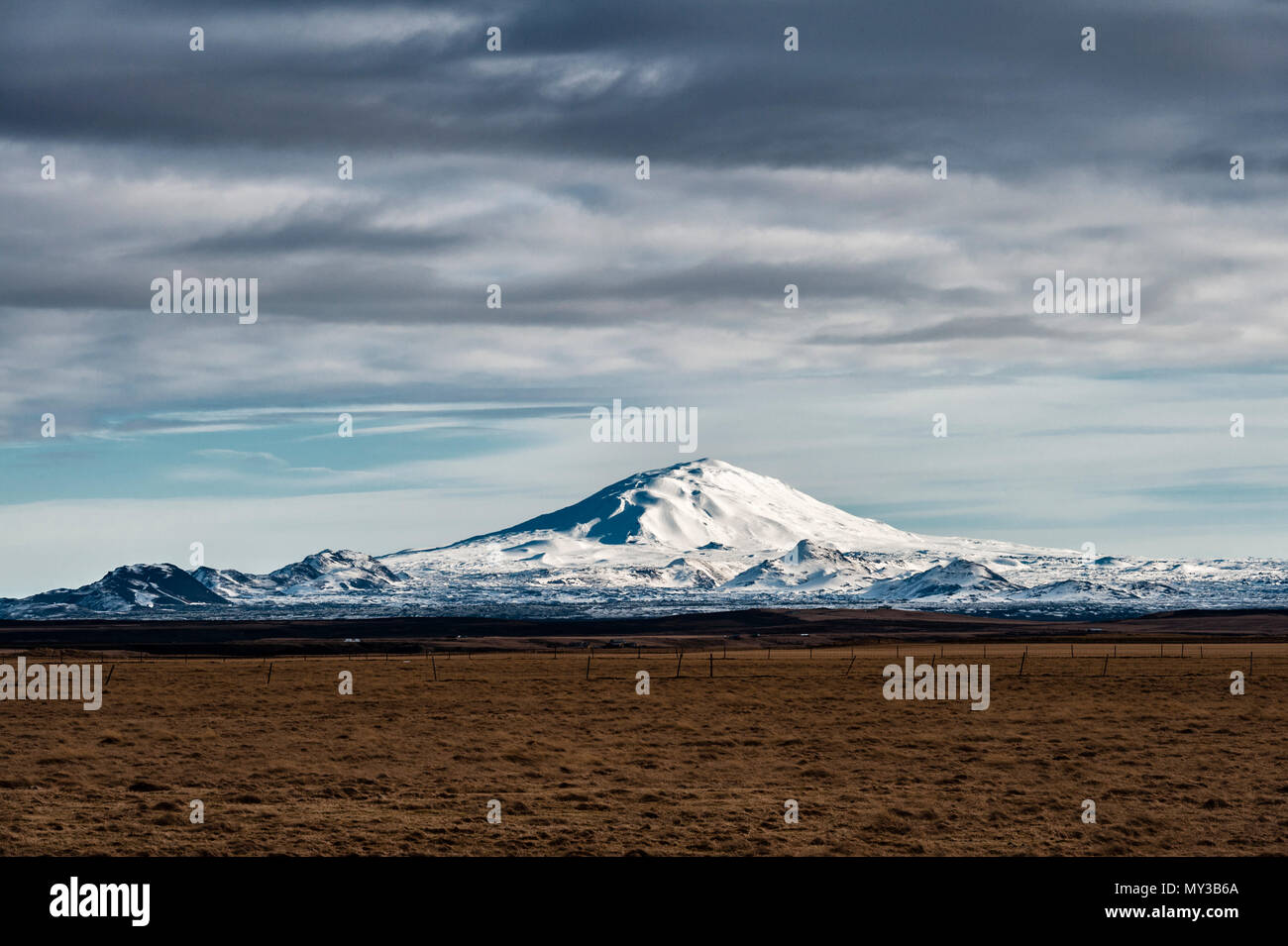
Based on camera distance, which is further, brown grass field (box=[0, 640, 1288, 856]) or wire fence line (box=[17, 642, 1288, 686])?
wire fence line (box=[17, 642, 1288, 686])

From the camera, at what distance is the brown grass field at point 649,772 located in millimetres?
26734

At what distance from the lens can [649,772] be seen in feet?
123

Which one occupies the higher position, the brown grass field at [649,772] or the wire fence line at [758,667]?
the brown grass field at [649,772]

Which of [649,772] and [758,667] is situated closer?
[649,772]

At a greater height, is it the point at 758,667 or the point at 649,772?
the point at 649,772

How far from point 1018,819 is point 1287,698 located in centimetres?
3766

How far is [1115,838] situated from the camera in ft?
87.9

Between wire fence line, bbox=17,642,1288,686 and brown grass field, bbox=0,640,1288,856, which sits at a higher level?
brown grass field, bbox=0,640,1288,856

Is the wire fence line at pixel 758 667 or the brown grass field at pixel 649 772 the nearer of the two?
the brown grass field at pixel 649 772

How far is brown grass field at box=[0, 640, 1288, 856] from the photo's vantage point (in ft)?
87.7
